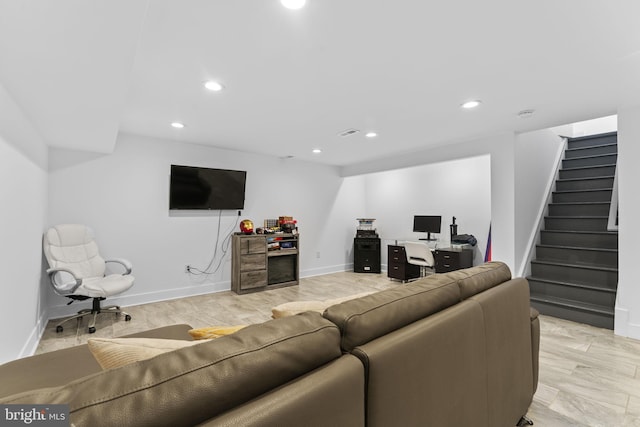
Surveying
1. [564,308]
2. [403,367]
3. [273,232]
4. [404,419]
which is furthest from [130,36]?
[564,308]

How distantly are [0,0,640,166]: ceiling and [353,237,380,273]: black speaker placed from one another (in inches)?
128

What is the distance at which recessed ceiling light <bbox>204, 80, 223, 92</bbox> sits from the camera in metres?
2.46

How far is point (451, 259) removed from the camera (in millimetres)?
4887

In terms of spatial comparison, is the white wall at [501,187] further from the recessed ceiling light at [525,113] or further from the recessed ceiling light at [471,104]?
the recessed ceiling light at [471,104]

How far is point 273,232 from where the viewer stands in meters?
5.27

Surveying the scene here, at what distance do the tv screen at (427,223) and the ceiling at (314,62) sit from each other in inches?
94.5

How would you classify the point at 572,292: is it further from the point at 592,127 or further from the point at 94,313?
the point at 94,313

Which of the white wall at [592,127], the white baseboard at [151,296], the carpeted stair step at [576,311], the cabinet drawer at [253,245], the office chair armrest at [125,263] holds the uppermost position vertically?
the white wall at [592,127]

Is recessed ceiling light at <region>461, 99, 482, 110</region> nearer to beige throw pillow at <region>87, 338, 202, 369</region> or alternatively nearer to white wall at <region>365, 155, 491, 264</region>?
white wall at <region>365, 155, 491, 264</region>

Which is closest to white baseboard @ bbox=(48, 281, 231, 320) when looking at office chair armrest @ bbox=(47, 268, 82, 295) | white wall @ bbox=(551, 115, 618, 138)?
office chair armrest @ bbox=(47, 268, 82, 295)

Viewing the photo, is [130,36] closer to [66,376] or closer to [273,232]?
[66,376]

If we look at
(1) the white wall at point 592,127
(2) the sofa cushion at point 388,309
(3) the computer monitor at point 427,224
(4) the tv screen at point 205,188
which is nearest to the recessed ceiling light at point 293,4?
(2) the sofa cushion at point 388,309

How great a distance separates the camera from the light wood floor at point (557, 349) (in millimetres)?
1921

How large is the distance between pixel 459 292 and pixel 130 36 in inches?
76.3
